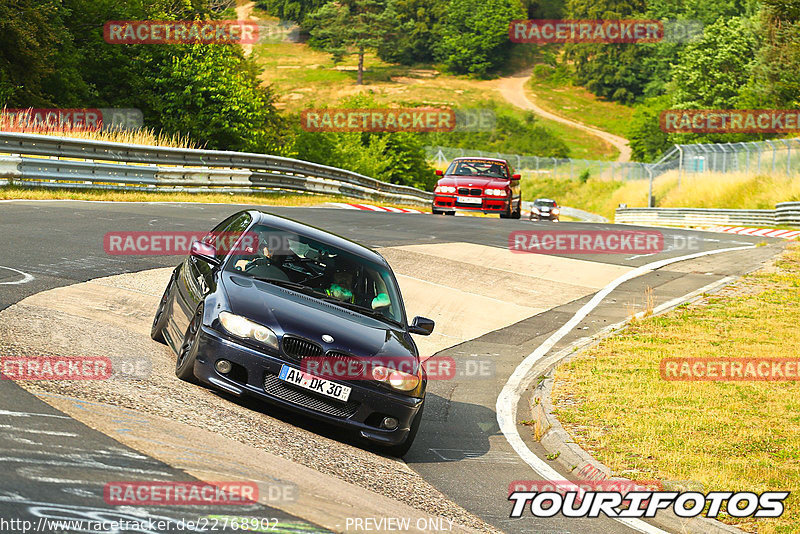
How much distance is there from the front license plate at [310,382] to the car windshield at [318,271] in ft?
3.70

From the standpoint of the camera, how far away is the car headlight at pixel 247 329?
718 centimetres

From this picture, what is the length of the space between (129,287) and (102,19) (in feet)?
99.4

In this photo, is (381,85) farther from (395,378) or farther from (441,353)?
(395,378)

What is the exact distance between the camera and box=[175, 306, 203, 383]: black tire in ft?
24.5

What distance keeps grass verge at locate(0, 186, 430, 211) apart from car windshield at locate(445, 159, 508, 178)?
14.6 feet

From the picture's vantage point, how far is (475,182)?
28.5 metres

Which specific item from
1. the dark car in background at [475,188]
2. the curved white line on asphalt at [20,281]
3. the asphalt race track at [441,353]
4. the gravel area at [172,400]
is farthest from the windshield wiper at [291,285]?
the dark car in background at [475,188]

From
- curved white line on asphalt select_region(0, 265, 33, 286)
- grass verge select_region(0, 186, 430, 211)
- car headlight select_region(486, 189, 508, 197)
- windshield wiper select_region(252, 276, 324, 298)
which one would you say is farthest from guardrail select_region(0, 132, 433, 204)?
windshield wiper select_region(252, 276, 324, 298)

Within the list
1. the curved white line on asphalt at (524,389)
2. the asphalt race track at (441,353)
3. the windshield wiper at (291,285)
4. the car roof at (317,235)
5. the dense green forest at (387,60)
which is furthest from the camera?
the dense green forest at (387,60)

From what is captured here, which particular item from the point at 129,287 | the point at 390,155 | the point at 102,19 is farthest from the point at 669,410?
the point at 390,155

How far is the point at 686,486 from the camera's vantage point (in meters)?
7.09

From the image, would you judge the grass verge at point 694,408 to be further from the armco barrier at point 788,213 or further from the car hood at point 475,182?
the armco barrier at point 788,213

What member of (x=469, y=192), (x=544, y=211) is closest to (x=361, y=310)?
(x=469, y=192)

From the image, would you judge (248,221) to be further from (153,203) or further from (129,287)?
(153,203)
